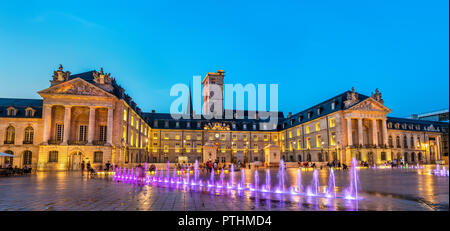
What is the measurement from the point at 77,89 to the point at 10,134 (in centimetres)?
1604

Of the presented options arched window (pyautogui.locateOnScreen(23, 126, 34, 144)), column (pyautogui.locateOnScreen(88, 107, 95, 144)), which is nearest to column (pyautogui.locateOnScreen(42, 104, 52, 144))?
column (pyautogui.locateOnScreen(88, 107, 95, 144))

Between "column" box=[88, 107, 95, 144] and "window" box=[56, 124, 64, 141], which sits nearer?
"column" box=[88, 107, 95, 144]

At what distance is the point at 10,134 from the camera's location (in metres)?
49.2

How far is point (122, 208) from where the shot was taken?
9.75 m

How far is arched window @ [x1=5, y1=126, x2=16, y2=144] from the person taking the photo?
4884cm

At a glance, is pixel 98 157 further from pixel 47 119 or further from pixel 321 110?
pixel 321 110

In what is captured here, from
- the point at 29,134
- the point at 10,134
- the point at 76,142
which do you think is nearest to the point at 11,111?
the point at 10,134

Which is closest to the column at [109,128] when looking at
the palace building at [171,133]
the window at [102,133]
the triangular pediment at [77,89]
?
the palace building at [171,133]

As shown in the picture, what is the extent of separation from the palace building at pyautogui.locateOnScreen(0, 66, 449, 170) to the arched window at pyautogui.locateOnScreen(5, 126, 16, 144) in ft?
0.58

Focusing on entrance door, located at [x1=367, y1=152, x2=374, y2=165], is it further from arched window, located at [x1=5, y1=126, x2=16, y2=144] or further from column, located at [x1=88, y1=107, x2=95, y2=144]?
arched window, located at [x1=5, y1=126, x2=16, y2=144]

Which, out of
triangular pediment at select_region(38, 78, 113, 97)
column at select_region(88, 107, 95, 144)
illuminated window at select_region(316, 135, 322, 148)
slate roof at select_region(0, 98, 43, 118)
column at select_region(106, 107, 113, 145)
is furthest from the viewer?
illuminated window at select_region(316, 135, 322, 148)
